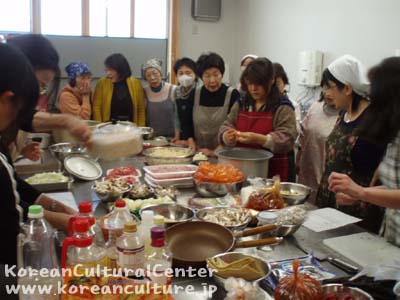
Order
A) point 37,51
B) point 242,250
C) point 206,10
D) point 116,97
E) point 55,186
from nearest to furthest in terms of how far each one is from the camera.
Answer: point 242,250 → point 37,51 → point 55,186 → point 116,97 → point 206,10

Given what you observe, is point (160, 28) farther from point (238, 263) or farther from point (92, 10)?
point (238, 263)

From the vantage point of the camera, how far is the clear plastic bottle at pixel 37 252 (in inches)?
43.6

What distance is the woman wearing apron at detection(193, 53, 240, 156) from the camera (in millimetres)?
3023

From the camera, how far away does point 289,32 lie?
16.6ft

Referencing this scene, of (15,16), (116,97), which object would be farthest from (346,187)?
(15,16)

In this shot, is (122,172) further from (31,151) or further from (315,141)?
(315,141)

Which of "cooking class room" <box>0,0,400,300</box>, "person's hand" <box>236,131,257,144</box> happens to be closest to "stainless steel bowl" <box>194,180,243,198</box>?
"cooking class room" <box>0,0,400,300</box>

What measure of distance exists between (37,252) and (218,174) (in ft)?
3.44

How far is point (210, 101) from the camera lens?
10.3ft

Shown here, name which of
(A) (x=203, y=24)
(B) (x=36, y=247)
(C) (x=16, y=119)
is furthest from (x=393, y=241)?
(A) (x=203, y=24)

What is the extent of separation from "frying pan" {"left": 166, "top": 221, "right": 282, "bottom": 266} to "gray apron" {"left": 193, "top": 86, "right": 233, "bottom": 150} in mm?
1664

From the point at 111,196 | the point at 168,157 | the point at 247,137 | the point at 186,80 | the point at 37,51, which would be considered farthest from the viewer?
the point at 186,80

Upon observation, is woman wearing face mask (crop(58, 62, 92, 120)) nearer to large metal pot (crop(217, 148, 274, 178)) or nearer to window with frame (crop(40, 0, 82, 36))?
large metal pot (crop(217, 148, 274, 178))

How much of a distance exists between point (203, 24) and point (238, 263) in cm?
537
